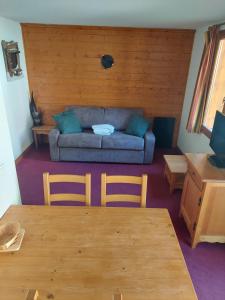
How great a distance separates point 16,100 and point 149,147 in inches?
97.8

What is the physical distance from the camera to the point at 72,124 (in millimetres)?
4004

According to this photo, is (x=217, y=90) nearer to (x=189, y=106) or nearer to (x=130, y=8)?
(x=189, y=106)

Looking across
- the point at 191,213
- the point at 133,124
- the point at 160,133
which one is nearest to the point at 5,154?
the point at 191,213

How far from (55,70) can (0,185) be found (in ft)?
10.2

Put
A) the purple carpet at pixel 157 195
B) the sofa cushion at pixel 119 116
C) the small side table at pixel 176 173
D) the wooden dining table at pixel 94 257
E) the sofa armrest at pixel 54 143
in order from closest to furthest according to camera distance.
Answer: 1. the wooden dining table at pixel 94 257
2. the purple carpet at pixel 157 195
3. the small side table at pixel 176 173
4. the sofa armrest at pixel 54 143
5. the sofa cushion at pixel 119 116

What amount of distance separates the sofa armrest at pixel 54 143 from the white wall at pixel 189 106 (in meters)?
2.37

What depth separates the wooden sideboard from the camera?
1984mm

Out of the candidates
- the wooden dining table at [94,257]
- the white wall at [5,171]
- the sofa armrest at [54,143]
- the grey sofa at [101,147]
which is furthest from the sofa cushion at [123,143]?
the wooden dining table at [94,257]

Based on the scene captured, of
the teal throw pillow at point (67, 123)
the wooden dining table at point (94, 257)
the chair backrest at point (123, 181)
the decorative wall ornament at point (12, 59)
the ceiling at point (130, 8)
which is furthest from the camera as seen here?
the teal throw pillow at point (67, 123)

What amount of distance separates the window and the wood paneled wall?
106cm

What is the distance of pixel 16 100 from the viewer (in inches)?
151

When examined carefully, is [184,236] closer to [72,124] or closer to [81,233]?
[81,233]

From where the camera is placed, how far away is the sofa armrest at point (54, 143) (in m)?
3.76

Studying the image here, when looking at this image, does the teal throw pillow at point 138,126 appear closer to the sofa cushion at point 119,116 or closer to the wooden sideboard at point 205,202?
the sofa cushion at point 119,116
